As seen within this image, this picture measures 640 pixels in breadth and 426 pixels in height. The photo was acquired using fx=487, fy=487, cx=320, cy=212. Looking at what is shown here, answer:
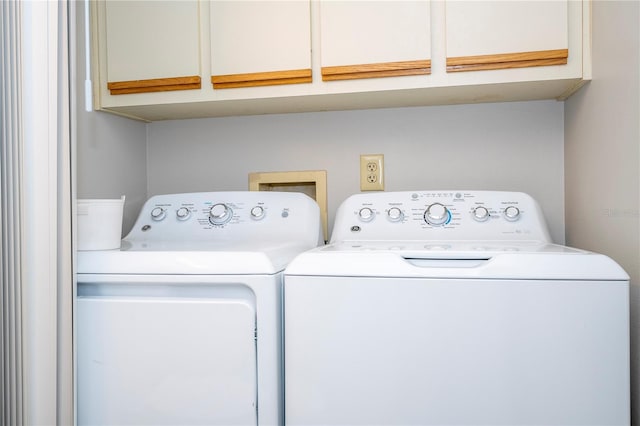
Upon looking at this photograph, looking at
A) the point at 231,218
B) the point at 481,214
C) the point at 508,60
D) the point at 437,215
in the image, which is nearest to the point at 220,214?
the point at 231,218

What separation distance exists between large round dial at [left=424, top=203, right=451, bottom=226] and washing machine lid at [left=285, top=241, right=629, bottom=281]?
39 cm

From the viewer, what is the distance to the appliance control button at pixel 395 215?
1370 mm

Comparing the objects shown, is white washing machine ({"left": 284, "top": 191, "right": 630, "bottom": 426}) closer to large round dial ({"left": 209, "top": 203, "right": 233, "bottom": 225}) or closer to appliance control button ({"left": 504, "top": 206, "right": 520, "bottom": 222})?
appliance control button ({"left": 504, "top": 206, "right": 520, "bottom": 222})

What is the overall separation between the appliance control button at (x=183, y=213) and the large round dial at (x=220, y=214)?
0.07 m

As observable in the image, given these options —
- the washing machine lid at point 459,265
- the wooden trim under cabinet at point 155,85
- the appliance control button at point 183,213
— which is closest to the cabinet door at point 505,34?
the washing machine lid at point 459,265

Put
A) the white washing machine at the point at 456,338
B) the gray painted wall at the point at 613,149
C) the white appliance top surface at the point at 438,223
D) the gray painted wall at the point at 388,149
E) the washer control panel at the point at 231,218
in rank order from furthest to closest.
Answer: the gray painted wall at the point at 388,149
the washer control panel at the point at 231,218
the white appliance top surface at the point at 438,223
the gray painted wall at the point at 613,149
the white washing machine at the point at 456,338

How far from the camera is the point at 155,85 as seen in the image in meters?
1.44

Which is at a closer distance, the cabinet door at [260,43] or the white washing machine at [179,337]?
the white washing machine at [179,337]

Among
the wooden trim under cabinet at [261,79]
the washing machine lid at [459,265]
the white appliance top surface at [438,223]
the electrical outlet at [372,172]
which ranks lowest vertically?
the washing machine lid at [459,265]

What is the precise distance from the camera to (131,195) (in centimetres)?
174

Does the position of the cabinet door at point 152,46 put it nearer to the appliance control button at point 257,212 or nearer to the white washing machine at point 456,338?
the appliance control button at point 257,212

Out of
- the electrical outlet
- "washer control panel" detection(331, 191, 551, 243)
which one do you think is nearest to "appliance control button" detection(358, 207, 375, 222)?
"washer control panel" detection(331, 191, 551, 243)

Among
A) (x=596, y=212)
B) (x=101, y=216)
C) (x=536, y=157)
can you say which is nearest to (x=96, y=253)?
(x=101, y=216)

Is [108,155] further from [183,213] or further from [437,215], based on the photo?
[437,215]
